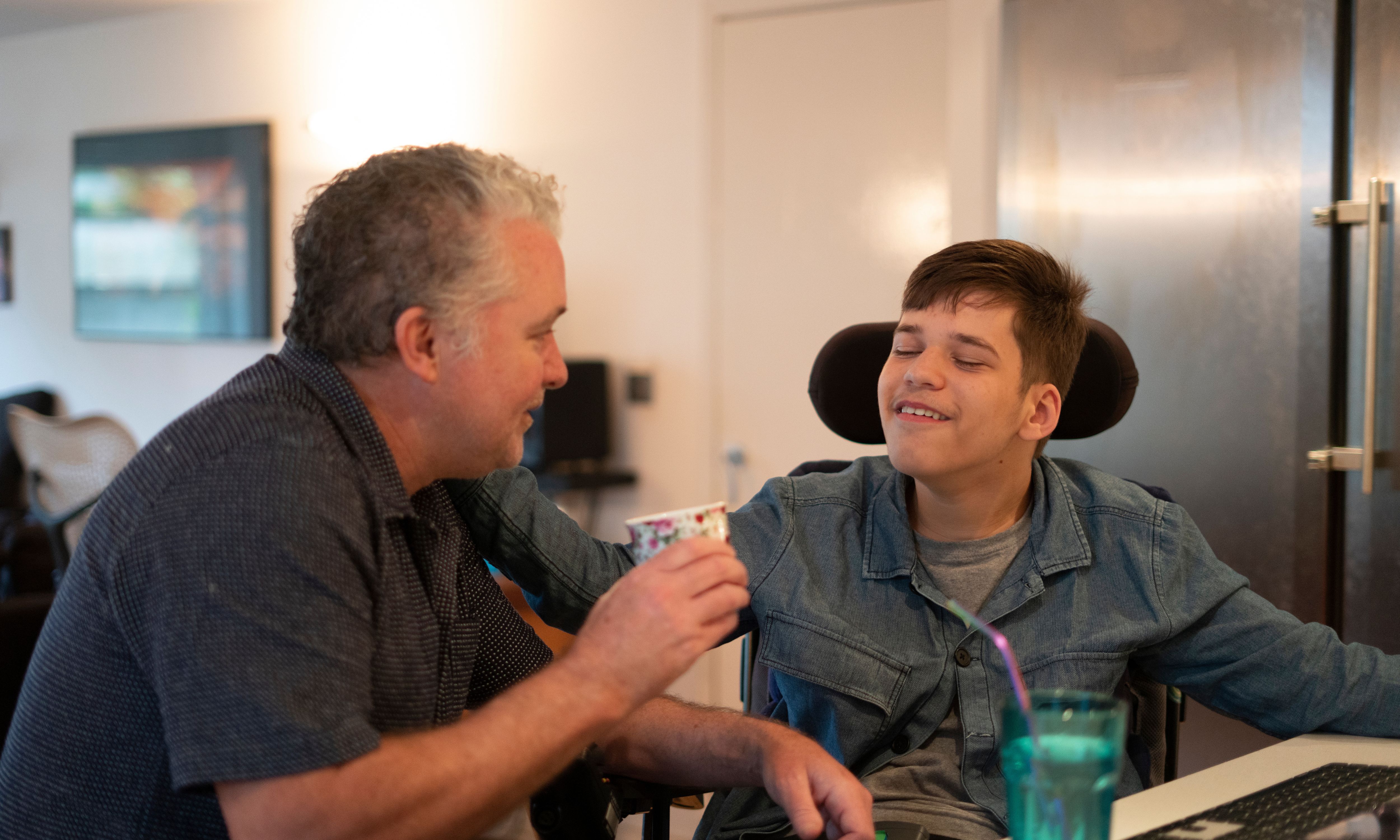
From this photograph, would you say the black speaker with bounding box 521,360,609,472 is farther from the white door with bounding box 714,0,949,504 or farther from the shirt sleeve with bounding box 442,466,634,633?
the shirt sleeve with bounding box 442,466,634,633

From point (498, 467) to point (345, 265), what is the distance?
0.90 feet

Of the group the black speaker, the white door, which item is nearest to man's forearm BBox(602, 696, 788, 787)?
the white door

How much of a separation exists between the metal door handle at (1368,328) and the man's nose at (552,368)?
2033 millimetres

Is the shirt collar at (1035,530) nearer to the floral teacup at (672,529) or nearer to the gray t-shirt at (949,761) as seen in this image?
the gray t-shirt at (949,761)

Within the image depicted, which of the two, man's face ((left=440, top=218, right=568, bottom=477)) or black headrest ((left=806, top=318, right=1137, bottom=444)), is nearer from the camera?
man's face ((left=440, top=218, right=568, bottom=477))

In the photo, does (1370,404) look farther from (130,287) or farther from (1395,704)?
(130,287)

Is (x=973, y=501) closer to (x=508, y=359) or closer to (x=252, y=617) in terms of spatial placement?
(x=508, y=359)

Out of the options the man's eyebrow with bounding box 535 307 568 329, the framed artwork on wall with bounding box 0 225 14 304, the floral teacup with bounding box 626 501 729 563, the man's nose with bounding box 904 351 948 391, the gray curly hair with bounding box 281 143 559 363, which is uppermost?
the framed artwork on wall with bounding box 0 225 14 304

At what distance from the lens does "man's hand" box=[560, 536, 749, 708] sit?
105 cm

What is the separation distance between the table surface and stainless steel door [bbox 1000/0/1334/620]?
146 cm

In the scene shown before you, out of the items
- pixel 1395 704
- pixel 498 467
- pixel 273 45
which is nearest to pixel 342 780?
pixel 498 467

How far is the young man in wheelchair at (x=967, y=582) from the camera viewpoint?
1.43m

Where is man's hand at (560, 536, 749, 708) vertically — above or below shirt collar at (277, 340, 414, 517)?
below

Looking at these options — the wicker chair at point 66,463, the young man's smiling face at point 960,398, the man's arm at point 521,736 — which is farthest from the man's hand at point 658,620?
the wicker chair at point 66,463
